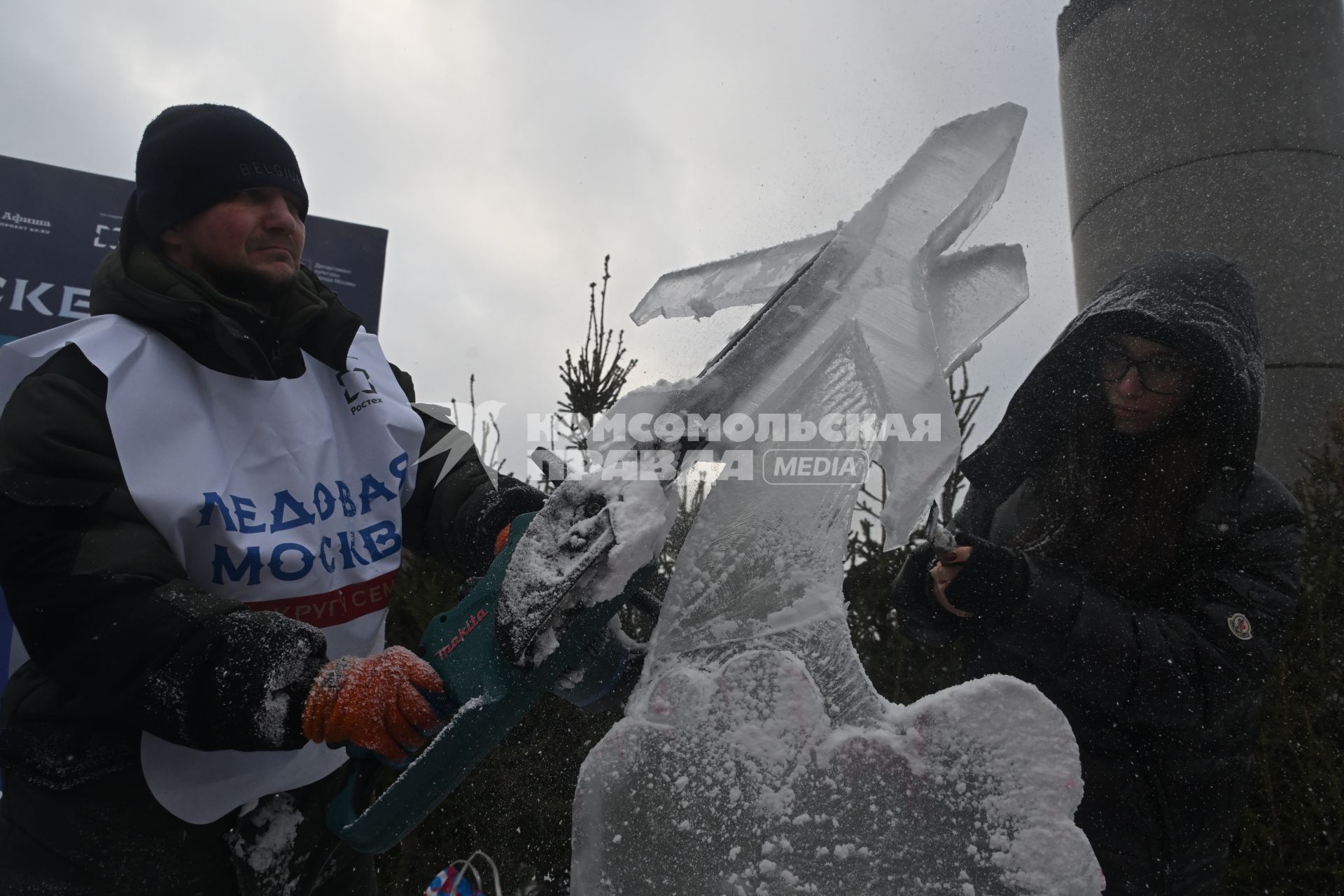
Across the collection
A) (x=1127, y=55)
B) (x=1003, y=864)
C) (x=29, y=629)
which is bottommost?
(x=1003, y=864)

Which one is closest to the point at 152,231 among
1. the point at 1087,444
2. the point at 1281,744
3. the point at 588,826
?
the point at 588,826

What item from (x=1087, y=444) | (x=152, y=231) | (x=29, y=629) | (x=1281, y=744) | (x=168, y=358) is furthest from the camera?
(x=1281, y=744)

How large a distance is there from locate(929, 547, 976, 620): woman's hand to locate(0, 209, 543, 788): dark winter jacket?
109 cm

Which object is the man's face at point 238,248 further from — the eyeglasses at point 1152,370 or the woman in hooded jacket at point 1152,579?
the eyeglasses at point 1152,370

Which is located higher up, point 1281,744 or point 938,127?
point 938,127

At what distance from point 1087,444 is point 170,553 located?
5.74 feet

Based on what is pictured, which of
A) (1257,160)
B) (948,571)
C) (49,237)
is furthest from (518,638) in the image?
(49,237)

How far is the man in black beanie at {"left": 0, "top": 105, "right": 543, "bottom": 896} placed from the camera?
3.57 feet

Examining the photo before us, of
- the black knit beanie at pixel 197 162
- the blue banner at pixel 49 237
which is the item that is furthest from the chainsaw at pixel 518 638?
the blue banner at pixel 49 237

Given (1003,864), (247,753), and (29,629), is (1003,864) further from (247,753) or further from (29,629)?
(29,629)

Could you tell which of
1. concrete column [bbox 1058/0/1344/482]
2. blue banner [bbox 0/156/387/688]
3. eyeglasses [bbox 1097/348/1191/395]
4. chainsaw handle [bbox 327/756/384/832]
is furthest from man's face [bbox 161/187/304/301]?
concrete column [bbox 1058/0/1344/482]

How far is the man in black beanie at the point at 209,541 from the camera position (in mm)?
1087

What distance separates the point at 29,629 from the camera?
1.10m

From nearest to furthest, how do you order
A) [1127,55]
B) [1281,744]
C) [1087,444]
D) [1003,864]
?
1. [1003,864]
2. [1087,444]
3. [1281,744]
4. [1127,55]
